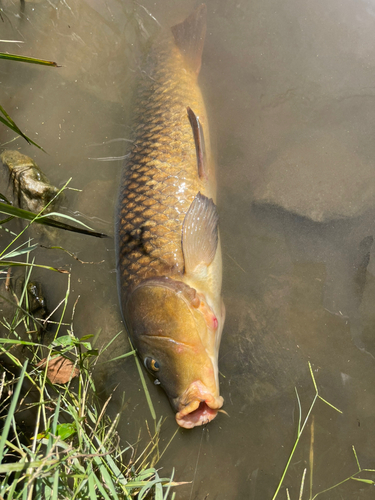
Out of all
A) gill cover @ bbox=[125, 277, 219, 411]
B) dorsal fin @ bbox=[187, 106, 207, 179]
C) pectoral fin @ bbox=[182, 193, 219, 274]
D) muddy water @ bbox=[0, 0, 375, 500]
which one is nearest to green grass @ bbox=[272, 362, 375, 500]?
muddy water @ bbox=[0, 0, 375, 500]

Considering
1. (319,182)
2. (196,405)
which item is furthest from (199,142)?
(196,405)

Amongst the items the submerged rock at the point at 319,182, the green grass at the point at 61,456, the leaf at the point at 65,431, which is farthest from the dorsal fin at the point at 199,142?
the leaf at the point at 65,431

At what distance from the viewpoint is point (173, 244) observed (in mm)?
2510

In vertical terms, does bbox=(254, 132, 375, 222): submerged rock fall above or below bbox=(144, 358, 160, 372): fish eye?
above

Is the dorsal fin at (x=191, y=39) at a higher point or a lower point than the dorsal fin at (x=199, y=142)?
higher

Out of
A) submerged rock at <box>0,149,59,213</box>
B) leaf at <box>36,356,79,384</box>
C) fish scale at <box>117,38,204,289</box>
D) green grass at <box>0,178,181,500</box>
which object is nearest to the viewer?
green grass at <box>0,178,181,500</box>

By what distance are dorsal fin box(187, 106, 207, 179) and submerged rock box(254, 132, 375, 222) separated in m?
0.57

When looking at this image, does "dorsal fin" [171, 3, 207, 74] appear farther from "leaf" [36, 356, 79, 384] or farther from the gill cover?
"leaf" [36, 356, 79, 384]

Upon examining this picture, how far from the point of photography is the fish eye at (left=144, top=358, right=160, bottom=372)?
93.0 inches

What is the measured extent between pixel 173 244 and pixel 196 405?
1079mm

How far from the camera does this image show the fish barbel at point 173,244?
2297 mm

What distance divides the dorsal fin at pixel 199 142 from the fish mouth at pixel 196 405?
5.14ft

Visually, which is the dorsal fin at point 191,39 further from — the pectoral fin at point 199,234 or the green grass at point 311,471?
the green grass at point 311,471

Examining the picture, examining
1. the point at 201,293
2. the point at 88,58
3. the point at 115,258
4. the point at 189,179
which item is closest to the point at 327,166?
the point at 189,179
